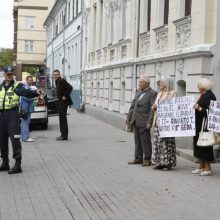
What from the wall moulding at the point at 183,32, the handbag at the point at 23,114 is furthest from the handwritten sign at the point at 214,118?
the handbag at the point at 23,114

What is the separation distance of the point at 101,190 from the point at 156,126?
242 centimetres

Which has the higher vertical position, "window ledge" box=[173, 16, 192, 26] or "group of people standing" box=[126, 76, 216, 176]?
"window ledge" box=[173, 16, 192, 26]

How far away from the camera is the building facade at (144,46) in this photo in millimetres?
12609

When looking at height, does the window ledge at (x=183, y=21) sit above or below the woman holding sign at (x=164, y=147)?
above

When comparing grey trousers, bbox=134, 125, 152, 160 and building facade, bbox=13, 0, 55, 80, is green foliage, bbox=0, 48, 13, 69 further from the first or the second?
grey trousers, bbox=134, 125, 152, 160

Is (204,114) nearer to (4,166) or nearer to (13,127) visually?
(13,127)

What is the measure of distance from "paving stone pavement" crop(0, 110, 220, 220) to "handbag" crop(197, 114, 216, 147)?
577 mm

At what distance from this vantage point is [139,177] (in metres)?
9.70

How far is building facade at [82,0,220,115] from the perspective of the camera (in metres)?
12.6

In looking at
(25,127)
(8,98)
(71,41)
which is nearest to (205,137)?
(8,98)

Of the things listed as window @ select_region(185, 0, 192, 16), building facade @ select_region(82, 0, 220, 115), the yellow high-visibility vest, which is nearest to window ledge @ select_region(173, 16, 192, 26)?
building facade @ select_region(82, 0, 220, 115)

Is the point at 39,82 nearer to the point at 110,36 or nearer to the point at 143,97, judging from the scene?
the point at 110,36

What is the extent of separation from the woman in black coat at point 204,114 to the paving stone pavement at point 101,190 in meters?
0.26

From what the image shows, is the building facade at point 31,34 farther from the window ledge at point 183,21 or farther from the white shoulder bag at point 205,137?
the white shoulder bag at point 205,137
